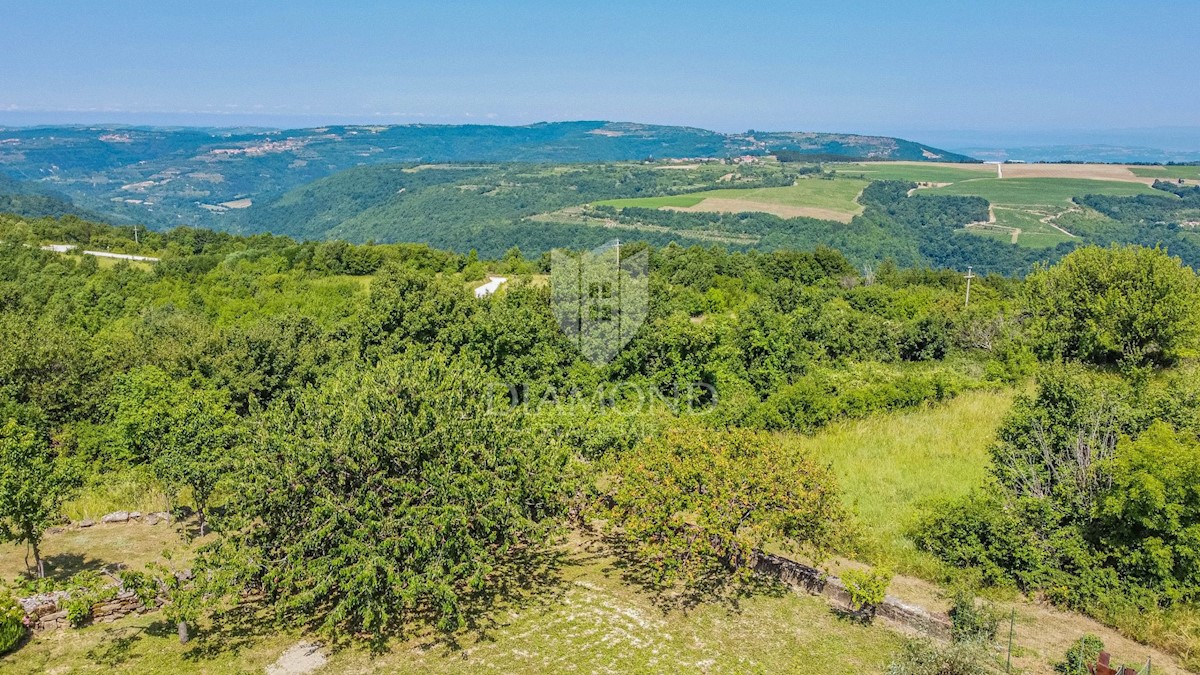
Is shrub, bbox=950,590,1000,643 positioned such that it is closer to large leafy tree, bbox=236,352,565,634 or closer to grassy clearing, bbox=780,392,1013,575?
grassy clearing, bbox=780,392,1013,575

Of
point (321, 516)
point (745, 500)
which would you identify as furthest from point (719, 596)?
point (321, 516)

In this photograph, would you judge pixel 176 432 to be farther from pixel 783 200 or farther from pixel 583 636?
pixel 783 200

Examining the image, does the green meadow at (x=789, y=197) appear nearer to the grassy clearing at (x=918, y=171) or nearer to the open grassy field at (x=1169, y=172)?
the grassy clearing at (x=918, y=171)

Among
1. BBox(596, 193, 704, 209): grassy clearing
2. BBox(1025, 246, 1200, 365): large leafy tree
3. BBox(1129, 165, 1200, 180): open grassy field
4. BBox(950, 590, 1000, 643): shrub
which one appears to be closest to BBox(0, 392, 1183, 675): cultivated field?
BBox(950, 590, 1000, 643): shrub

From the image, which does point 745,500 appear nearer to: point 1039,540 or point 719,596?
point 719,596

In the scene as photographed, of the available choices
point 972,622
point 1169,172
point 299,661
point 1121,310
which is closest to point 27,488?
point 299,661

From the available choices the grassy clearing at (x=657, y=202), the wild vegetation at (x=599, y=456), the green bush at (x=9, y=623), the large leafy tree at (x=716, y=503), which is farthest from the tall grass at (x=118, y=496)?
the grassy clearing at (x=657, y=202)
